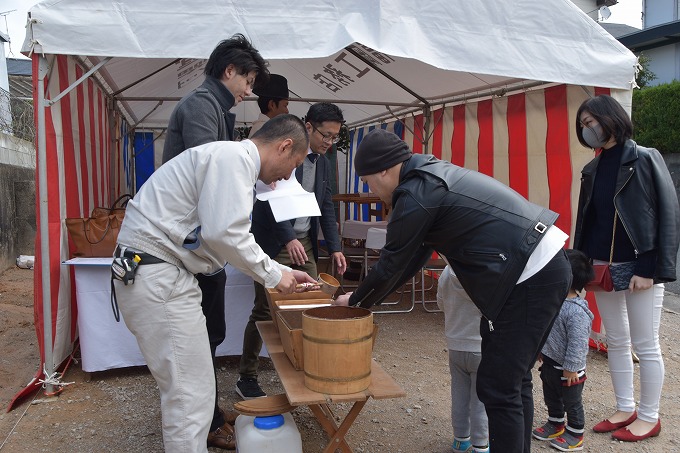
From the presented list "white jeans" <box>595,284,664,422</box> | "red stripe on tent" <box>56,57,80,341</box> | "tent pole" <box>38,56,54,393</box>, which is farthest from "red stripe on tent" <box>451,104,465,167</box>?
"tent pole" <box>38,56,54,393</box>

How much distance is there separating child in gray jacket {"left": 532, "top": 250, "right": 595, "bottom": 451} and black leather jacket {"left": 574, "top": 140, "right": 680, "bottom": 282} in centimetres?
31

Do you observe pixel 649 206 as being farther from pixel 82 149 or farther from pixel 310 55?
pixel 82 149

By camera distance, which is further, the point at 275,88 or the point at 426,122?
the point at 426,122

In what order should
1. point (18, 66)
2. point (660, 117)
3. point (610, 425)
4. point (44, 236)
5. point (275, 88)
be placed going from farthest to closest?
1. point (18, 66)
2. point (660, 117)
3. point (275, 88)
4. point (44, 236)
5. point (610, 425)

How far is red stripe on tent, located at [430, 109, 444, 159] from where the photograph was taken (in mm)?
6405

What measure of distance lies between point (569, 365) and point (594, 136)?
120 centimetres

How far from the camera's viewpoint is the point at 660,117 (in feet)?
35.2

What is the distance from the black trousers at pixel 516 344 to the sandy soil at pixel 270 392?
92 cm

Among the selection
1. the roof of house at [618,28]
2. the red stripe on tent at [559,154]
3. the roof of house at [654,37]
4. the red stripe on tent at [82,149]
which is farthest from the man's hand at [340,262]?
the roof of house at [618,28]

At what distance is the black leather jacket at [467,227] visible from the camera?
1.92m

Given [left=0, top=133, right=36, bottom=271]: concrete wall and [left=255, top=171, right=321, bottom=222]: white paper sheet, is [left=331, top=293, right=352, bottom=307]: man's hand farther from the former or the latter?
[left=0, top=133, right=36, bottom=271]: concrete wall

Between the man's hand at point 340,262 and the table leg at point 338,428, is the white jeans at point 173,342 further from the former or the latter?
the man's hand at point 340,262

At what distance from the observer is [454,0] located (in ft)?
11.5

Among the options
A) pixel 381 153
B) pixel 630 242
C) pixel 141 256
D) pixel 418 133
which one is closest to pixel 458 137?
pixel 418 133
